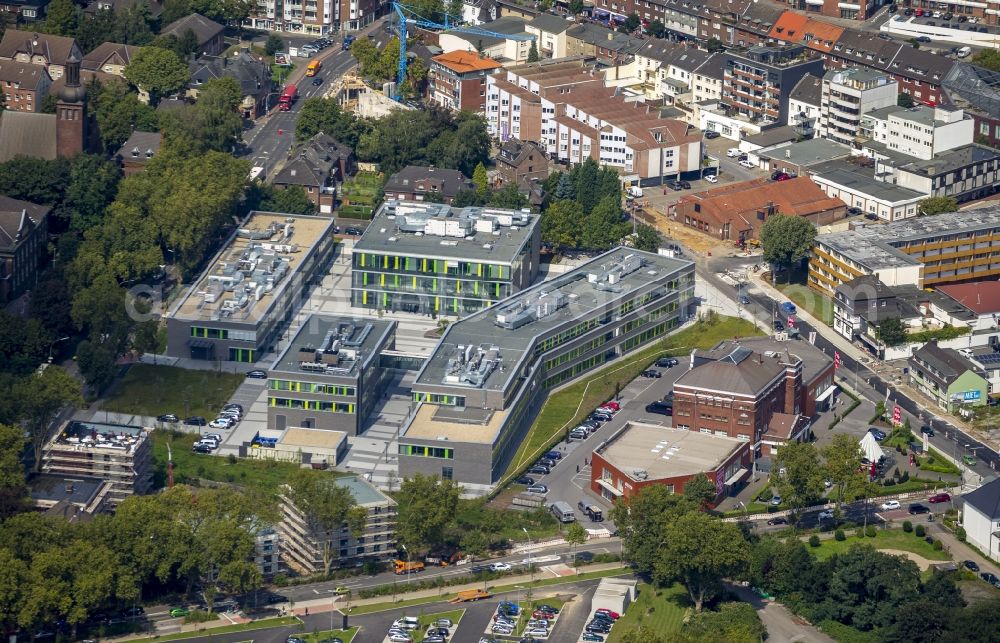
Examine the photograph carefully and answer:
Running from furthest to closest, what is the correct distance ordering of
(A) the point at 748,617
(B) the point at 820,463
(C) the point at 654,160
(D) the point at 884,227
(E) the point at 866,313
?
1. (C) the point at 654,160
2. (D) the point at 884,227
3. (E) the point at 866,313
4. (B) the point at 820,463
5. (A) the point at 748,617

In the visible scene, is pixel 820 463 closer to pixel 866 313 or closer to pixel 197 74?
pixel 866 313

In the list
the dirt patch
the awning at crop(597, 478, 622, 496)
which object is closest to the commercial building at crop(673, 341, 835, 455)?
the awning at crop(597, 478, 622, 496)

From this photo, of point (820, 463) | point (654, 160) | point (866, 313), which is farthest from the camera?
point (654, 160)

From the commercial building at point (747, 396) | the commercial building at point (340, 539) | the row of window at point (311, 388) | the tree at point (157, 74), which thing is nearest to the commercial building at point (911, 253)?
the commercial building at point (747, 396)

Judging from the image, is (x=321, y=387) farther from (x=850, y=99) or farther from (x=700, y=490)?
(x=850, y=99)

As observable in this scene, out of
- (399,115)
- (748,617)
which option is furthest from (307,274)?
(748,617)

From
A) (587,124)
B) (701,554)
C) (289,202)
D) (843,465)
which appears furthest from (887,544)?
(587,124)

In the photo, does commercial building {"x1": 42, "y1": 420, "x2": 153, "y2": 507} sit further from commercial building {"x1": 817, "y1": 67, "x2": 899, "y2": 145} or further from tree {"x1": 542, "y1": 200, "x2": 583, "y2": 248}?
commercial building {"x1": 817, "y1": 67, "x2": 899, "y2": 145}
